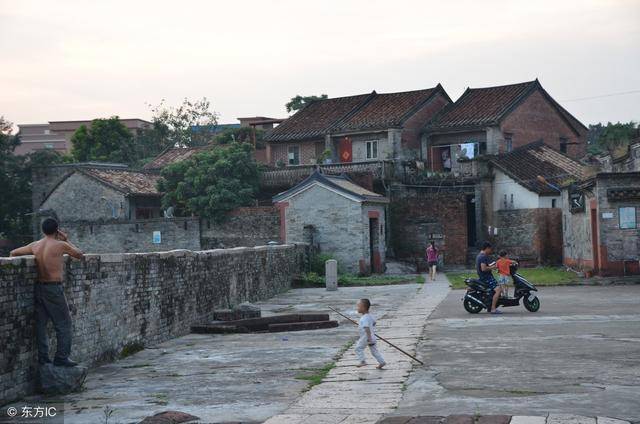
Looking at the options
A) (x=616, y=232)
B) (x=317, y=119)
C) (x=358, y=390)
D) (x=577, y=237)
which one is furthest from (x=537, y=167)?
(x=358, y=390)

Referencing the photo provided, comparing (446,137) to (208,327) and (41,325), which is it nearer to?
(208,327)

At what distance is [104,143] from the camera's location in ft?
222

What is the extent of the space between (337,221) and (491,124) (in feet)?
44.2

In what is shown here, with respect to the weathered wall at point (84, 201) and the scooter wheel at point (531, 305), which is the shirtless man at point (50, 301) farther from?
the weathered wall at point (84, 201)

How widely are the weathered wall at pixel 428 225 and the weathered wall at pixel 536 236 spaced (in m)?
2.80

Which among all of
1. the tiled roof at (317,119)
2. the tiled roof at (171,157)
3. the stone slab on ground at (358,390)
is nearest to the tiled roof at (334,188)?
the tiled roof at (317,119)

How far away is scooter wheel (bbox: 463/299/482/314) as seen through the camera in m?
20.1

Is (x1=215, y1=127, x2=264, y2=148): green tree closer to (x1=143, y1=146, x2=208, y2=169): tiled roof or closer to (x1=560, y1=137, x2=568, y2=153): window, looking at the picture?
(x1=143, y1=146, x2=208, y2=169): tiled roof

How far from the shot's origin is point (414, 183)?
45.1 meters

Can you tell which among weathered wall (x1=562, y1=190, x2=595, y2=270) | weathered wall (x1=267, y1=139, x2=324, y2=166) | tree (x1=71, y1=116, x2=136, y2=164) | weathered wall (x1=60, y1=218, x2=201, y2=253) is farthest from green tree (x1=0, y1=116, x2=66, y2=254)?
weathered wall (x1=562, y1=190, x2=595, y2=270)

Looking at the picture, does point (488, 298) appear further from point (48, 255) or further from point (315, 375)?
point (48, 255)

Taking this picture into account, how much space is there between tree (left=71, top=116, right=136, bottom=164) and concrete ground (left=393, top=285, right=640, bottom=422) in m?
50.1

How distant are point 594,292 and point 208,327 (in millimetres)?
11815

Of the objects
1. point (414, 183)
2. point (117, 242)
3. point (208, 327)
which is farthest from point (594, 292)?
point (117, 242)
